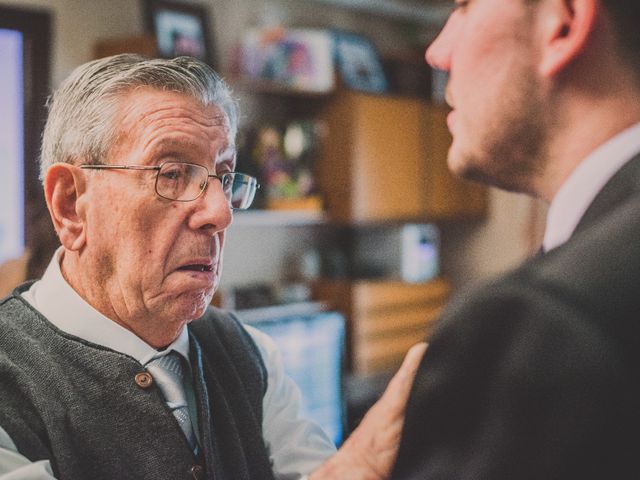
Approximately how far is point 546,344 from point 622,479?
130mm

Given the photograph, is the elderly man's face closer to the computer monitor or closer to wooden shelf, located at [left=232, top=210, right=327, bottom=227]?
the computer monitor

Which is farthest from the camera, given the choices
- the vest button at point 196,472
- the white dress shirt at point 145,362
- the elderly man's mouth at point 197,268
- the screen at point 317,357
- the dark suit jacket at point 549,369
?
the screen at point 317,357

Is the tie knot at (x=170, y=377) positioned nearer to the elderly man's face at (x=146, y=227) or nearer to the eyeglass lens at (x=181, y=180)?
the elderly man's face at (x=146, y=227)

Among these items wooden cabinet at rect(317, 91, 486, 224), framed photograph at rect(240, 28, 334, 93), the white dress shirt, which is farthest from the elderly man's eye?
wooden cabinet at rect(317, 91, 486, 224)

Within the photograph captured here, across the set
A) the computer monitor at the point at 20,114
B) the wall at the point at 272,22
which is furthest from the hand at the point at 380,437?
the wall at the point at 272,22

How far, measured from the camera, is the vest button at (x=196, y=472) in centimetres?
112

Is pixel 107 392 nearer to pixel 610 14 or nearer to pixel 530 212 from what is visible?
pixel 610 14

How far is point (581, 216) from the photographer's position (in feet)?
2.30

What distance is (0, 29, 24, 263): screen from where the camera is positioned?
120 inches

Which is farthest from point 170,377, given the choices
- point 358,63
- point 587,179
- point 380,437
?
point 358,63

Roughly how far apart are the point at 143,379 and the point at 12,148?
2.32 m

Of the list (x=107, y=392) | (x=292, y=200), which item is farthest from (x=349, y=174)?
(x=107, y=392)

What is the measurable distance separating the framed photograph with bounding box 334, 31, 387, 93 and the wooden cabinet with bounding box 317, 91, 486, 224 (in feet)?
0.40

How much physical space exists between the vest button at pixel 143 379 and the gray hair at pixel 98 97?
1.18 ft
